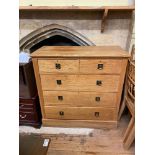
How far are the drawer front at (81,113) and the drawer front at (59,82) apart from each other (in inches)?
10.1

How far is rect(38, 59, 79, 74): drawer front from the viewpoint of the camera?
Result: 1703mm

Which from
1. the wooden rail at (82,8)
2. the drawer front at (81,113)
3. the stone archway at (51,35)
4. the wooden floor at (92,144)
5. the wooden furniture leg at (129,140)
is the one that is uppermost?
the wooden rail at (82,8)

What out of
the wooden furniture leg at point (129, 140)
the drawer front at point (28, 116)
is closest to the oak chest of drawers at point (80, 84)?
the drawer front at point (28, 116)

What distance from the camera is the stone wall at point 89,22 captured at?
6.88ft

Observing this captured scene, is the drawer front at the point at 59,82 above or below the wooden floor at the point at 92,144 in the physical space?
above

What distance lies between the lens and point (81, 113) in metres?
1.95

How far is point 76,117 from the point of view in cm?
198

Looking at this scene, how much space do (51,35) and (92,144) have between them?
1.40 metres

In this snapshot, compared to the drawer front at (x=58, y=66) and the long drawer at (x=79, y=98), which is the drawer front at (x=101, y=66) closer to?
the drawer front at (x=58, y=66)

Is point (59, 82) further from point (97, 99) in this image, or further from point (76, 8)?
point (76, 8)

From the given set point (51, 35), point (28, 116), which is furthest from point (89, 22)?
point (28, 116)

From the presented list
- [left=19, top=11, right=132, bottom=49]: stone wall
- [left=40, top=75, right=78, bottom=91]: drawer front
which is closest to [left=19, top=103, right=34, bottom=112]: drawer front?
[left=40, top=75, right=78, bottom=91]: drawer front
